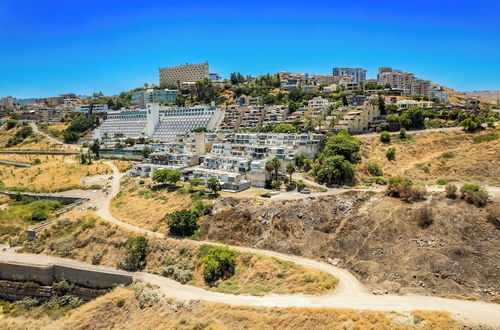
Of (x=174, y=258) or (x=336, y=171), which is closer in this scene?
(x=174, y=258)

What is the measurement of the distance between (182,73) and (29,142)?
222 feet

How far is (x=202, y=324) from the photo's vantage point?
2983 centimetres

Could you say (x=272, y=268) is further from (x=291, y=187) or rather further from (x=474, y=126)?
(x=474, y=126)

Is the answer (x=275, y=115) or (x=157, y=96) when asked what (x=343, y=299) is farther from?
(x=157, y=96)

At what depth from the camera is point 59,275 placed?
40500 mm

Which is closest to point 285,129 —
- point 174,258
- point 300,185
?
point 300,185

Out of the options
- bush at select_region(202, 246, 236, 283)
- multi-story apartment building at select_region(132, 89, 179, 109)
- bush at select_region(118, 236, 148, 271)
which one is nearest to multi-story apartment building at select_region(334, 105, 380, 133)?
bush at select_region(202, 246, 236, 283)

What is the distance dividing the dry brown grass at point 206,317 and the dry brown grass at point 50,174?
34.3 meters

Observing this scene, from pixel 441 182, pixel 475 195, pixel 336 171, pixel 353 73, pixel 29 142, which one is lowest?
pixel 475 195

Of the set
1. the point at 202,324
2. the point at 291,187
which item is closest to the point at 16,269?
the point at 202,324

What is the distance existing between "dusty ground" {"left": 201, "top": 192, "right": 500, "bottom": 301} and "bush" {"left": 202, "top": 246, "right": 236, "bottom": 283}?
14.1 feet

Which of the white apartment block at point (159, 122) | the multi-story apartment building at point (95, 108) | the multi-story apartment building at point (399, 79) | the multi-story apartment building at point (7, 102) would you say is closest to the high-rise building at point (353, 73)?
the multi-story apartment building at point (399, 79)

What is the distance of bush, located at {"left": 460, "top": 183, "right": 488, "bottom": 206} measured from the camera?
40.7 metres

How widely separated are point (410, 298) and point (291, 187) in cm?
2517
